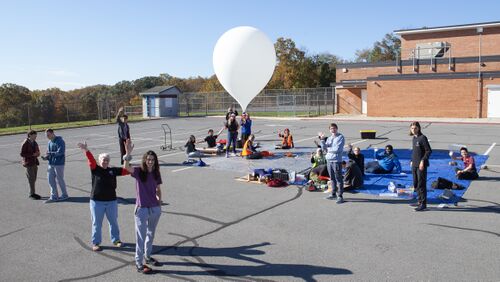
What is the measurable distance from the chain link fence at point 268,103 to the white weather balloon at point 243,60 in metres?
32.1

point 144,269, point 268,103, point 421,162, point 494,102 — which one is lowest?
point 144,269

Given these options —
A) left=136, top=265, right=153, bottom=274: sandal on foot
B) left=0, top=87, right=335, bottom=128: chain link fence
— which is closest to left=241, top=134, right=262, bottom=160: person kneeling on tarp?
left=136, top=265, right=153, bottom=274: sandal on foot

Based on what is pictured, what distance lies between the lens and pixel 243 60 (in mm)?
13609

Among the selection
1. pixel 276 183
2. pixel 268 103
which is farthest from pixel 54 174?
pixel 268 103

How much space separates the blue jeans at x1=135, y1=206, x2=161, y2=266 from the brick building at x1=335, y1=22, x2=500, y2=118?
3621 centimetres

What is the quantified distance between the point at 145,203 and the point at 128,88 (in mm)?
97327

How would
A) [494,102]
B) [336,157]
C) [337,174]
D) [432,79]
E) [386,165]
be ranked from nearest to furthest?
[336,157], [337,174], [386,165], [494,102], [432,79]

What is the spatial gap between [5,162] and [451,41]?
44.2 m

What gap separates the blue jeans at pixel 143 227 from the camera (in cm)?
609

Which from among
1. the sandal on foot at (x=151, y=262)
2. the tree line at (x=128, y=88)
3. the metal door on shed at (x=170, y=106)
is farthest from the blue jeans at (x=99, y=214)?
the metal door on shed at (x=170, y=106)

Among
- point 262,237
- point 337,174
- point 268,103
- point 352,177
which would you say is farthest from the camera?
point 268,103

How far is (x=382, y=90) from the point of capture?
132ft

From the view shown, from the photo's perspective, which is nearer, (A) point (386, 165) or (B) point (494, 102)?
(A) point (386, 165)

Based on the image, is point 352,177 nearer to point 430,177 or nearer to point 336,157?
point 336,157
